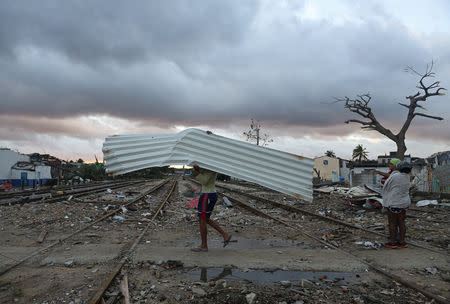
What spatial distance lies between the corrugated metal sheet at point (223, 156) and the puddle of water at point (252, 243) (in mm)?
2501

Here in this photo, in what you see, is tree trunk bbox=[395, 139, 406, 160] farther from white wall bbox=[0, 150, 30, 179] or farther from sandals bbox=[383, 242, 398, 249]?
white wall bbox=[0, 150, 30, 179]

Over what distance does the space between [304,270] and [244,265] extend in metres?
0.93

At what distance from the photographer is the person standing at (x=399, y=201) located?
20.5 feet

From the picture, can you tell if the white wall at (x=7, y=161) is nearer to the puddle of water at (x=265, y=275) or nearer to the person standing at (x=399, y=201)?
the puddle of water at (x=265, y=275)

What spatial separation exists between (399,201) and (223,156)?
3751mm

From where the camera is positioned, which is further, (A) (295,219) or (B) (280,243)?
(A) (295,219)

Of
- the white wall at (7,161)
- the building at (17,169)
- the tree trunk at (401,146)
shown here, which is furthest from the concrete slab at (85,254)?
the white wall at (7,161)

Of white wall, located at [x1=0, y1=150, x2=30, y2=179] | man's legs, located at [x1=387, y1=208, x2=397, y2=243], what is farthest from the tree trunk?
white wall, located at [x1=0, y1=150, x2=30, y2=179]

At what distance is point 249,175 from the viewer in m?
4.60

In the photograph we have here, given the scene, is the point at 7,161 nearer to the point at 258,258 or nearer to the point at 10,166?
the point at 10,166

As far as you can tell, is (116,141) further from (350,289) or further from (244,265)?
(350,289)

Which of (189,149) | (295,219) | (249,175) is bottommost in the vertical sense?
(295,219)

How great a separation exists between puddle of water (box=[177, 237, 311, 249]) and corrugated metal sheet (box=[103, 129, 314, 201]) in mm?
2501

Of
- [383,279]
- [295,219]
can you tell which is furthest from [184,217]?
[383,279]
